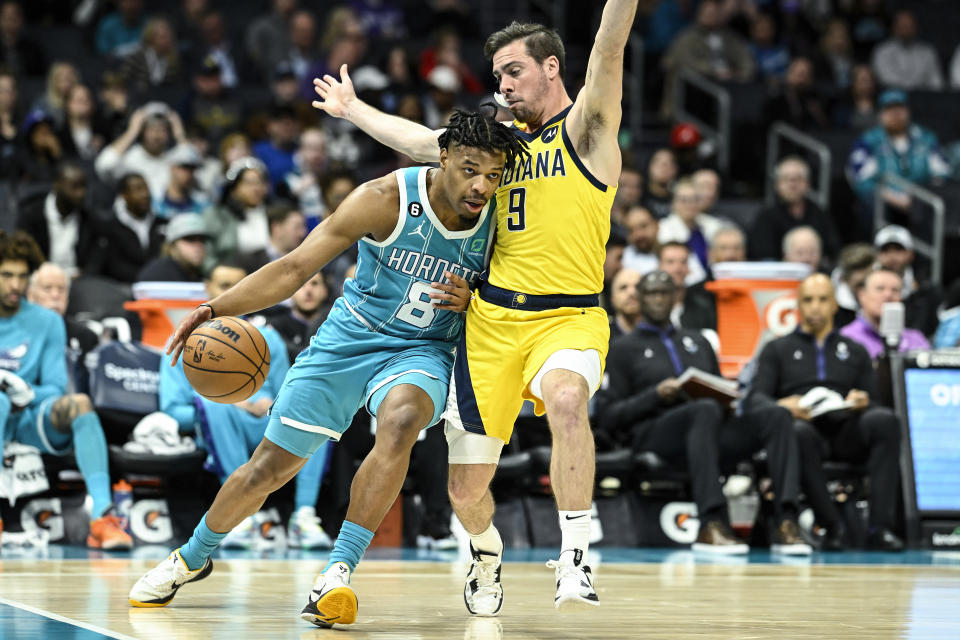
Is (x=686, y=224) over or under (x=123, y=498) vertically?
over

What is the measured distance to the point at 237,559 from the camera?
7.71 m

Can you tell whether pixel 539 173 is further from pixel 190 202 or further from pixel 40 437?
pixel 190 202

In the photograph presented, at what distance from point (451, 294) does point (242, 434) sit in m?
3.38

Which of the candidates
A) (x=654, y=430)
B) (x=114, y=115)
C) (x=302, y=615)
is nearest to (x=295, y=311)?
(x=654, y=430)

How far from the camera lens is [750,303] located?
10000 mm

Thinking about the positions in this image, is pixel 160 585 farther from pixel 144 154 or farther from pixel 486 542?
pixel 144 154

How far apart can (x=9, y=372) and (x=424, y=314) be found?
12.1ft

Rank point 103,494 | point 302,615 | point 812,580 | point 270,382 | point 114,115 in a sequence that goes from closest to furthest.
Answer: point 302,615
point 812,580
point 103,494
point 270,382
point 114,115

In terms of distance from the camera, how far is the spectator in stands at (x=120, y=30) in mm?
13648

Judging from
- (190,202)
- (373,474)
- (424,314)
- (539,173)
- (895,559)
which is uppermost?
(190,202)

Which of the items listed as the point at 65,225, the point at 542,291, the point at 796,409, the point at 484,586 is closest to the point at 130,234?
the point at 65,225

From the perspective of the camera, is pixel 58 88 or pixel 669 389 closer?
pixel 669 389

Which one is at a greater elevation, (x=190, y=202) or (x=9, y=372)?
(x=190, y=202)

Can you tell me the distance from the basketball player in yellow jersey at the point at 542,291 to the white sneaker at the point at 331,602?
0.70 metres
